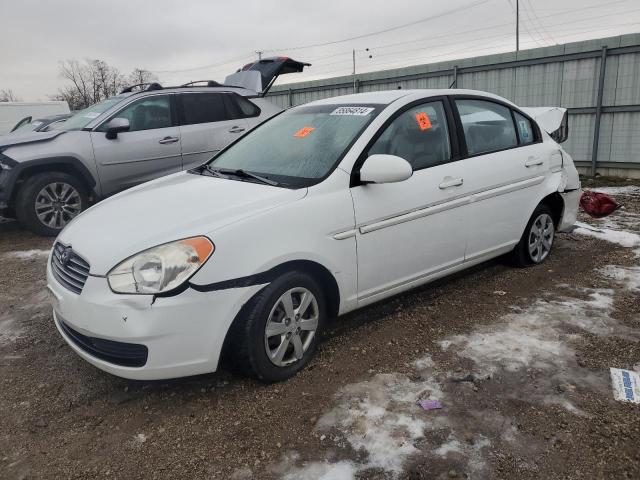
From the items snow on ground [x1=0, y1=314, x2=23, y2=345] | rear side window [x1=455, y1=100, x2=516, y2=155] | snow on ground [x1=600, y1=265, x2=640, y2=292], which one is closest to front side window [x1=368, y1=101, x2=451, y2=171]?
rear side window [x1=455, y1=100, x2=516, y2=155]

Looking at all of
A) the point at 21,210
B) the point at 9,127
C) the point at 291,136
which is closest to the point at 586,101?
the point at 291,136

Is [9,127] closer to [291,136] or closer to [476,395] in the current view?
[291,136]

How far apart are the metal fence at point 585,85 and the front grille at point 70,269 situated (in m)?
8.80

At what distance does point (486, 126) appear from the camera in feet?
14.6

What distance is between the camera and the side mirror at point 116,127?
6.80 m

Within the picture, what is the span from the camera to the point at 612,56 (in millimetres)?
9586

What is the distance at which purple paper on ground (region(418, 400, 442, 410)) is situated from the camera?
2.86m

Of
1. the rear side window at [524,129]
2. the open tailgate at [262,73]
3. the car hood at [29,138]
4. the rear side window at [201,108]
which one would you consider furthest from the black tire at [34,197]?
the rear side window at [524,129]

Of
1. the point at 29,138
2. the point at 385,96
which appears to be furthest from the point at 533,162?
the point at 29,138

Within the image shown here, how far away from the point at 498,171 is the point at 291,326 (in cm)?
230

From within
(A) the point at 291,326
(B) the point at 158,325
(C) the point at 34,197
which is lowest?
(A) the point at 291,326

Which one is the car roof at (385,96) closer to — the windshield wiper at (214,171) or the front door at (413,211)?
the front door at (413,211)

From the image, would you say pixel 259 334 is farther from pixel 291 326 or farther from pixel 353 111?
pixel 353 111

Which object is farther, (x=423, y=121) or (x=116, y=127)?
(x=116, y=127)
